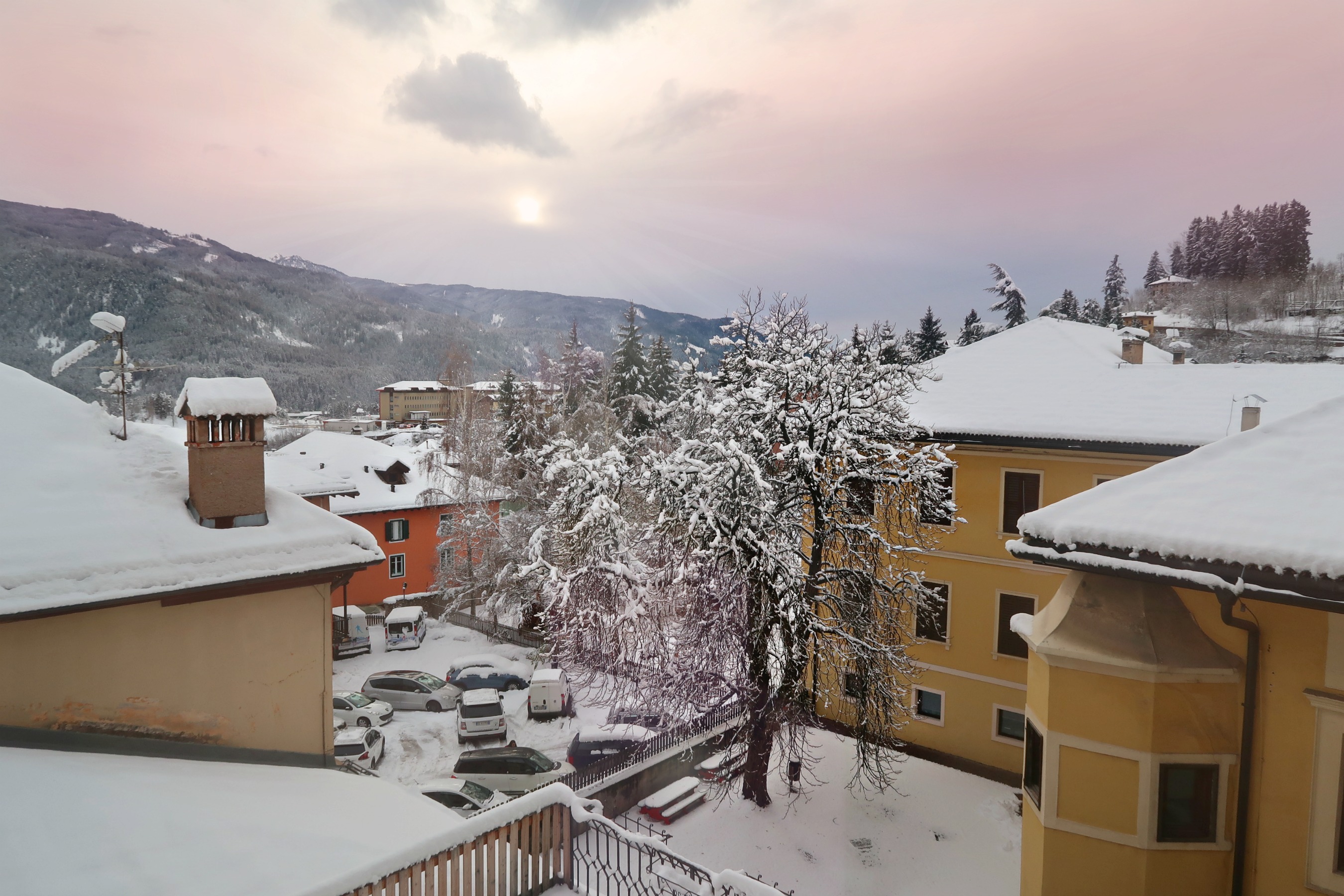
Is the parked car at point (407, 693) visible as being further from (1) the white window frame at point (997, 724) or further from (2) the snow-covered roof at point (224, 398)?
(1) the white window frame at point (997, 724)

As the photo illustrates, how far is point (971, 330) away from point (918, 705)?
50.2m

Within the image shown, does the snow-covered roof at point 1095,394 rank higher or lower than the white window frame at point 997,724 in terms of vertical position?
higher

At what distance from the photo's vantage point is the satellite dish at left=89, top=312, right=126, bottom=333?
9516mm

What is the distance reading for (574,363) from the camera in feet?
170

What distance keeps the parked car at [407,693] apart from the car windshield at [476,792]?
7.01 metres

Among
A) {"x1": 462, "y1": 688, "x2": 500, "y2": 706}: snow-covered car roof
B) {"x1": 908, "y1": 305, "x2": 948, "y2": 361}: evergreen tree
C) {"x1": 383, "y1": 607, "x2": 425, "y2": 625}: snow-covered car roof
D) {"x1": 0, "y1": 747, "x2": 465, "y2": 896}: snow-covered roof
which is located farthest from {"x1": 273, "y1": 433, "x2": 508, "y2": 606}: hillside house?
{"x1": 908, "y1": 305, "x2": 948, "y2": 361}: evergreen tree

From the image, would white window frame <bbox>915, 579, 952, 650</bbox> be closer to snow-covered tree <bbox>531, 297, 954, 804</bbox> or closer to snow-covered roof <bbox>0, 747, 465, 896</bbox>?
snow-covered tree <bbox>531, 297, 954, 804</bbox>

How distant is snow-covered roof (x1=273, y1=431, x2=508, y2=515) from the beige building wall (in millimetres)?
22124

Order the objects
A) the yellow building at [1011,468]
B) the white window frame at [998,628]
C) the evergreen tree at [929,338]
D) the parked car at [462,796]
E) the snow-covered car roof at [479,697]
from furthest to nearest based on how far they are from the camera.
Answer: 1. the evergreen tree at [929,338]
2. the snow-covered car roof at [479,697]
3. the white window frame at [998,628]
4. the yellow building at [1011,468]
5. the parked car at [462,796]

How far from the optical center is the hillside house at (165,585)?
7.05 m

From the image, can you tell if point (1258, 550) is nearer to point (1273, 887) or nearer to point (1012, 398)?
point (1273, 887)

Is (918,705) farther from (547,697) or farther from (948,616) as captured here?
(547,697)

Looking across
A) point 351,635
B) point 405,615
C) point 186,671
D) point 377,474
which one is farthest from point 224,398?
point 377,474

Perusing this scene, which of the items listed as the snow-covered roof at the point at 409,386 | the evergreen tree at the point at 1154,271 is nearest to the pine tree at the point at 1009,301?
the evergreen tree at the point at 1154,271
